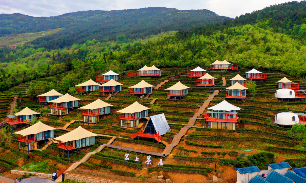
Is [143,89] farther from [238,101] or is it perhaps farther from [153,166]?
[153,166]

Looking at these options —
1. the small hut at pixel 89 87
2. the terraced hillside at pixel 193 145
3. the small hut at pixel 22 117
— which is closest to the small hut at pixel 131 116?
the terraced hillside at pixel 193 145

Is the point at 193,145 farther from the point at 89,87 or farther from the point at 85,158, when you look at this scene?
the point at 89,87

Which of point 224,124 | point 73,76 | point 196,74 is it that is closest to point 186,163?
point 224,124

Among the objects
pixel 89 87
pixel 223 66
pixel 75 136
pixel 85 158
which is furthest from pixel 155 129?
pixel 223 66

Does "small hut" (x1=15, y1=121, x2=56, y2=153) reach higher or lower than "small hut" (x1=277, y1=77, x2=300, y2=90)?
lower

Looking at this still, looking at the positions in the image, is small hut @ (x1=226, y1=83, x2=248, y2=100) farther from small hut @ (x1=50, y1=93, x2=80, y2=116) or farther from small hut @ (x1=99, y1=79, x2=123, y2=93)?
small hut @ (x1=50, y1=93, x2=80, y2=116)

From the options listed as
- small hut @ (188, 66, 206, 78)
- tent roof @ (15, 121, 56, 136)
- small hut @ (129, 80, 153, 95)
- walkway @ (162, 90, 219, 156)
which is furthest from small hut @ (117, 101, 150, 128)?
small hut @ (188, 66, 206, 78)
